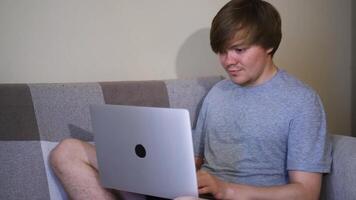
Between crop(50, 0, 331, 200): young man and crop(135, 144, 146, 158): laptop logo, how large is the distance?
7.1 inches

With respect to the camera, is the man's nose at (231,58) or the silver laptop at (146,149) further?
the man's nose at (231,58)

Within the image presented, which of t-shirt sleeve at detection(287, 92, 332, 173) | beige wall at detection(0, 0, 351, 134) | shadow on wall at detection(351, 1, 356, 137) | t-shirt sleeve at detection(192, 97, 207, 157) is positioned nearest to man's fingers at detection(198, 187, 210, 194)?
t-shirt sleeve at detection(287, 92, 332, 173)

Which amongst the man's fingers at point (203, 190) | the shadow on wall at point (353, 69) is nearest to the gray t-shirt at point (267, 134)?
the man's fingers at point (203, 190)

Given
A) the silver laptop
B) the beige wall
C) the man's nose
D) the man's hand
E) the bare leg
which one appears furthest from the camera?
the beige wall

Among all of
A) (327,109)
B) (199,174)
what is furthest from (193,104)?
(327,109)

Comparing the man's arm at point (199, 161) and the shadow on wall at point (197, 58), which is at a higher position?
the shadow on wall at point (197, 58)

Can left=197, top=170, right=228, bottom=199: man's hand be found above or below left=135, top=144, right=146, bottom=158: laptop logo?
below

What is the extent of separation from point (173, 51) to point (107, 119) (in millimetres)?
705

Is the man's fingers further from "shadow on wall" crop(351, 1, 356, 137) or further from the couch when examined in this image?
"shadow on wall" crop(351, 1, 356, 137)

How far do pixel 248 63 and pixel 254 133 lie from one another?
21 centimetres

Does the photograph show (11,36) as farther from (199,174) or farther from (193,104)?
(199,174)

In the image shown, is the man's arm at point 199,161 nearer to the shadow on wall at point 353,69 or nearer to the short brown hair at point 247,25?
the short brown hair at point 247,25

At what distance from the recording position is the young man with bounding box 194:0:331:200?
1.01 metres

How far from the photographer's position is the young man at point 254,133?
3.31ft
